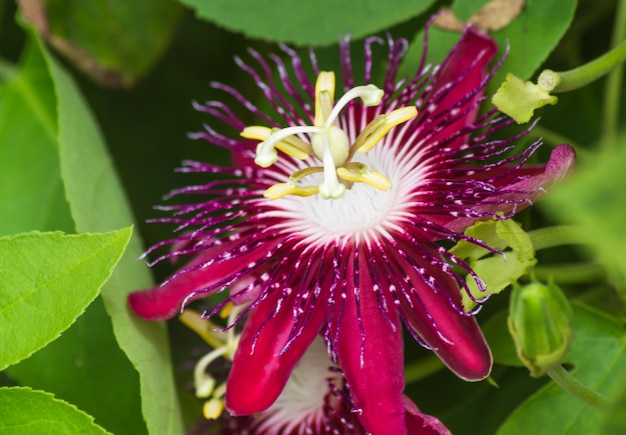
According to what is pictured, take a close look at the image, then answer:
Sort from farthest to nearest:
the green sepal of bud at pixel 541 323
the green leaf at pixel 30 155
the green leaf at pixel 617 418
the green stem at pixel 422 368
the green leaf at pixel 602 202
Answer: the green leaf at pixel 30 155 → the green stem at pixel 422 368 → the green sepal of bud at pixel 541 323 → the green leaf at pixel 617 418 → the green leaf at pixel 602 202

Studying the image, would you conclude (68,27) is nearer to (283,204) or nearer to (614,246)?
(283,204)

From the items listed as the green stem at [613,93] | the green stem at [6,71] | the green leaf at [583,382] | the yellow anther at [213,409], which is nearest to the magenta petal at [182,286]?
the yellow anther at [213,409]

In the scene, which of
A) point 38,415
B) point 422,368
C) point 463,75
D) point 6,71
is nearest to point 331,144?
point 463,75


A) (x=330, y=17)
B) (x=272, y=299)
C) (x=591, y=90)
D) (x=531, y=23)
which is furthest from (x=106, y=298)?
(x=591, y=90)

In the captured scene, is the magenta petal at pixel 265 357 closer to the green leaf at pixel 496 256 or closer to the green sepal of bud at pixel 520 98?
the green leaf at pixel 496 256

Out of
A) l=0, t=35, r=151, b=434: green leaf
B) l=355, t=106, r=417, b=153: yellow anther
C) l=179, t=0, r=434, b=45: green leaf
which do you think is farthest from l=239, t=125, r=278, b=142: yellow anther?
l=0, t=35, r=151, b=434: green leaf

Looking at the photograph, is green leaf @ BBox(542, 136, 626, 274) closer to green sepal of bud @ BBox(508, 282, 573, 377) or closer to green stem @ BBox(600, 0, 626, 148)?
green sepal of bud @ BBox(508, 282, 573, 377)

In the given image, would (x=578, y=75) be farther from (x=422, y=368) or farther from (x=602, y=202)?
(x=602, y=202)
